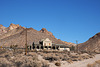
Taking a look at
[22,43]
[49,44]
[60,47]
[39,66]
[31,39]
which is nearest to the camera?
[39,66]

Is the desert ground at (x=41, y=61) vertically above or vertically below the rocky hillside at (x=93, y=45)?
below

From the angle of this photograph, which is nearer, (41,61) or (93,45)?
(41,61)

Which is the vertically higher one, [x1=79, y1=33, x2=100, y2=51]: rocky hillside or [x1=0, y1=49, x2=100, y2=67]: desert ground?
[x1=79, y1=33, x2=100, y2=51]: rocky hillside

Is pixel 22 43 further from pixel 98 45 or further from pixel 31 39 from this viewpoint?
pixel 98 45

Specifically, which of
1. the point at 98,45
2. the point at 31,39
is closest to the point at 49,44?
the point at 31,39

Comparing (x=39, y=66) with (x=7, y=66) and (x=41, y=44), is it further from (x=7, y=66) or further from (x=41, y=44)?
(x=41, y=44)

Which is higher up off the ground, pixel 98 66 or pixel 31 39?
pixel 31 39

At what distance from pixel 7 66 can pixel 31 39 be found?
10385 cm

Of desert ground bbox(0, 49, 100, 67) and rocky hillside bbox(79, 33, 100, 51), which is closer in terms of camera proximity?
desert ground bbox(0, 49, 100, 67)

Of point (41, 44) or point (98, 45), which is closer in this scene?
point (41, 44)

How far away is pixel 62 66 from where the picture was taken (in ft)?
55.9

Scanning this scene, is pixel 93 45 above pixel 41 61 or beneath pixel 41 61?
above

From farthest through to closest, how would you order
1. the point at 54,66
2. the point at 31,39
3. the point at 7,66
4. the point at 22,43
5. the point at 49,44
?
1. the point at 31,39
2. the point at 22,43
3. the point at 49,44
4. the point at 54,66
5. the point at 7,66

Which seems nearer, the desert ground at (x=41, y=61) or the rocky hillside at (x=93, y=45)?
the desert ground at (x=41, y=61)
